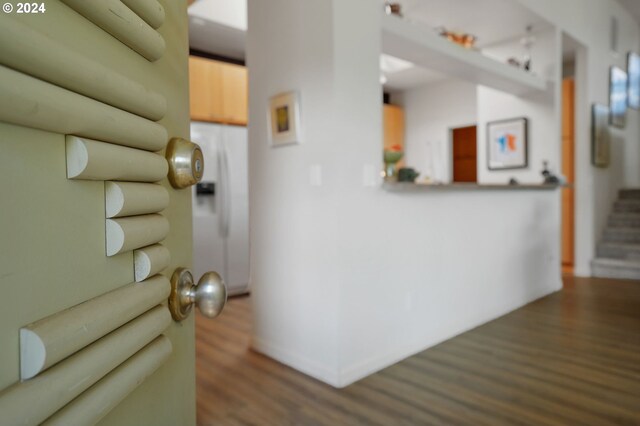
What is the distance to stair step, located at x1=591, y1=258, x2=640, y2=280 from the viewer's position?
5066mm

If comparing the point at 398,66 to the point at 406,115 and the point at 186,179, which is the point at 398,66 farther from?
the point at 186,179

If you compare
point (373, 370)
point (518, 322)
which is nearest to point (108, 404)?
point (373, 370)

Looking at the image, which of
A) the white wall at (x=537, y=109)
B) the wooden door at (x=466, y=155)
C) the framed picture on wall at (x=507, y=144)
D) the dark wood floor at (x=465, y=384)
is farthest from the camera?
the wooden door at (x=466, y=155)

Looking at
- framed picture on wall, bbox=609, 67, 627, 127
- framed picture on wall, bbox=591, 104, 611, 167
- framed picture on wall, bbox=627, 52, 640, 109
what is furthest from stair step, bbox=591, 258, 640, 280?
framed picture on wall, bbox=627, 52, 640, 109

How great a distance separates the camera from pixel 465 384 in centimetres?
230

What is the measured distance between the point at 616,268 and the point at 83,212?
240 inches

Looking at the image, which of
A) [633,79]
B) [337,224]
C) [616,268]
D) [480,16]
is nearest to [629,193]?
[616,268]

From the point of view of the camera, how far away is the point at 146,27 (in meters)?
0.46

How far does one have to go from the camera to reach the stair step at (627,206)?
5.81 m

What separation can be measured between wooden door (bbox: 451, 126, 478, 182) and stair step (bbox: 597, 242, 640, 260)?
289 centimetres

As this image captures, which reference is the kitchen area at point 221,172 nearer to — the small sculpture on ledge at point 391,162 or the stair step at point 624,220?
the small sculpture on ledge at point 391,162

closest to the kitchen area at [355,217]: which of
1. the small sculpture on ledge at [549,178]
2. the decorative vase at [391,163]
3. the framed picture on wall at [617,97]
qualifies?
the decorative vase at [391,163]

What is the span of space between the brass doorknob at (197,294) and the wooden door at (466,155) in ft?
26.2

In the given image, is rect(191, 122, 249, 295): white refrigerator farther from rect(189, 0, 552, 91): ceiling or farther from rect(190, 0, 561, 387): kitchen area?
rect(190, 0, 561, 387): kitchen area
